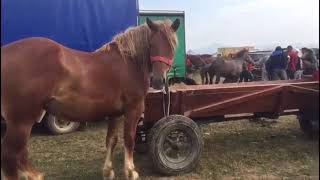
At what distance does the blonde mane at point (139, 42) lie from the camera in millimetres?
4403

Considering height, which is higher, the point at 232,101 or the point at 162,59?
the point at 162,59

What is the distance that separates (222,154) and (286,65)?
742cm

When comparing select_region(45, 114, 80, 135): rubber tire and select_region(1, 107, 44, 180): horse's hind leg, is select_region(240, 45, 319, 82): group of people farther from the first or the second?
select_region(1, 107, 44, 180): horse's hind leg

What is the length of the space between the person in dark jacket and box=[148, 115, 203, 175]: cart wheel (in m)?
7.85

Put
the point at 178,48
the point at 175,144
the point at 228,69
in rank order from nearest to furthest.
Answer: the point at 175,144 < the point at 178,48 < the point at 228,69

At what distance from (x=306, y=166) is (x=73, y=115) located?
2.90 meters

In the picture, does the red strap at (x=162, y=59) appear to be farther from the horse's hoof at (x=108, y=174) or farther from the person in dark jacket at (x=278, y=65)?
the person in dark jacket at (x=278, y=65)

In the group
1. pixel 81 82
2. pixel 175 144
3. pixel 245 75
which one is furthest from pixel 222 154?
pixel 245 75

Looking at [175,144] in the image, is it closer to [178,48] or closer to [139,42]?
[139,42]

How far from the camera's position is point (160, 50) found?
14.4 feet

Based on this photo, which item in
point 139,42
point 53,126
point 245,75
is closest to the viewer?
point 139,42

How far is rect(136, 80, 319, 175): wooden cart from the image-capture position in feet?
16.2

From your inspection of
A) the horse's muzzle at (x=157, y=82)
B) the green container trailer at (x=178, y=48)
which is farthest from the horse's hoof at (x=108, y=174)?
the green container trailer at (x=178, y=48)

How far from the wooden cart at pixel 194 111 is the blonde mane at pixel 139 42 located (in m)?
0.86
